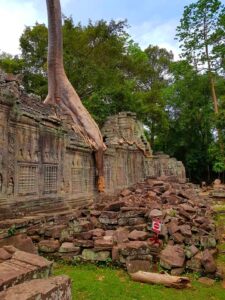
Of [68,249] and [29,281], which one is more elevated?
[29,281]

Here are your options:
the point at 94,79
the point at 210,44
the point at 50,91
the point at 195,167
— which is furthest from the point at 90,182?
the point at 195,167

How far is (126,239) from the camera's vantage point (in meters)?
5.85

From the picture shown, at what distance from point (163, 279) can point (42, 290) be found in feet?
9.16

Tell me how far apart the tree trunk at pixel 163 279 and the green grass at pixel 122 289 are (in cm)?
8

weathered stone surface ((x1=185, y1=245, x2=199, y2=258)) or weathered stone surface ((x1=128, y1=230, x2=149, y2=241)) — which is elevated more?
weathered stone surface ((x1=128, y1=230, x2=149, y2=241))

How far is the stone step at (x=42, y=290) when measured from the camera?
236 cm

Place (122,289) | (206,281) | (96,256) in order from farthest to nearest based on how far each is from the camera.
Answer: (96,256)
(206,281)
(122,289)

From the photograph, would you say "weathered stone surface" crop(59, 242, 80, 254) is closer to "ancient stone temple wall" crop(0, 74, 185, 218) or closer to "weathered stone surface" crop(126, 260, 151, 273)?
"weathered stone surface" crop(126, 260, 151, 273)

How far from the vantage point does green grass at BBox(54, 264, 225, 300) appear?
4.27m

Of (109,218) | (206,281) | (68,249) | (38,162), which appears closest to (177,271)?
(206,281)

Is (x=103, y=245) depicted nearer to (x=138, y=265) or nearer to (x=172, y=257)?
(x=138, y=265)

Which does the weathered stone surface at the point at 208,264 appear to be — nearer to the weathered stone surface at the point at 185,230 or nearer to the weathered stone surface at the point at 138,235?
the weathered stone surface at the point at 185,230

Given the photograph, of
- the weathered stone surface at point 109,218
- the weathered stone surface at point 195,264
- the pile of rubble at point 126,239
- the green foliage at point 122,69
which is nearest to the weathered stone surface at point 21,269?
the pile of rubble at point 126,239

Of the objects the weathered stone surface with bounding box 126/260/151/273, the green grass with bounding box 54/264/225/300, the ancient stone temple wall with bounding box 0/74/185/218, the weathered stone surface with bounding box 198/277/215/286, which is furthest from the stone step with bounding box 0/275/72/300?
the ancient stone temple wall with bounding box 0/74/185/218
